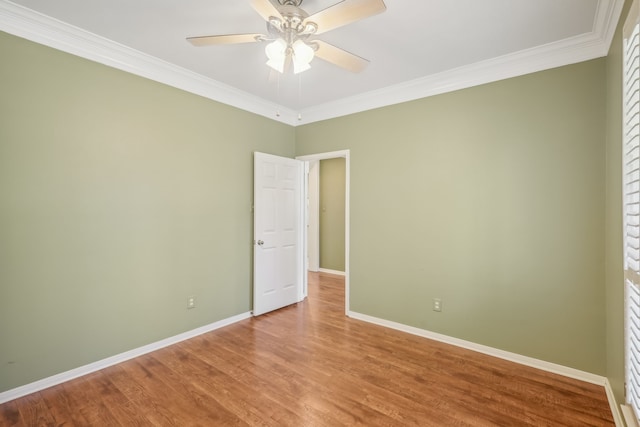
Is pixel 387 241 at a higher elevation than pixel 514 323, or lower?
higher

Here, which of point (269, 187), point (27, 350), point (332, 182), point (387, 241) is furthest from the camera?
point (332, 182)

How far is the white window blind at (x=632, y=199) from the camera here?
1.41 m

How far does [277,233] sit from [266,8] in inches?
109

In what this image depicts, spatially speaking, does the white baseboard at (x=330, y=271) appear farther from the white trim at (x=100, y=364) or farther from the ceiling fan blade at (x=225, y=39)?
the ceiling fan blade at (x=225, y=39)

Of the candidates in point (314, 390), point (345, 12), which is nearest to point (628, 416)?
point (314, 390)

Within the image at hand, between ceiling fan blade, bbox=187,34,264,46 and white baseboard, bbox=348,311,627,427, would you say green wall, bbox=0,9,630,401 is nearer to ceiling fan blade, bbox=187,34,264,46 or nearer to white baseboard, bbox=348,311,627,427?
white baseboard, bbox=348,311,627,427

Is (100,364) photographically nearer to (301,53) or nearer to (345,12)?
(301,53)

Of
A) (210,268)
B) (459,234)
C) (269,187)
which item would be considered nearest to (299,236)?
(269,187)

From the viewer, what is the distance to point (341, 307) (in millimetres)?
4184

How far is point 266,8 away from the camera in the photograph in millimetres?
1672

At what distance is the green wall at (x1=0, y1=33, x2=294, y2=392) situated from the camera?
7.15 feet

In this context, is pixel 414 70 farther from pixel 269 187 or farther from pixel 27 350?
pixel 27 350

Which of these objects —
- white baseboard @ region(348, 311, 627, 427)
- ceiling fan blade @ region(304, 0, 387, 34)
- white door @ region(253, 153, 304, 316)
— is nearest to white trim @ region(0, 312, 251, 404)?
white door @ region(253, 153, 304, 316)

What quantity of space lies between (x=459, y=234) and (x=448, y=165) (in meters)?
0.71
